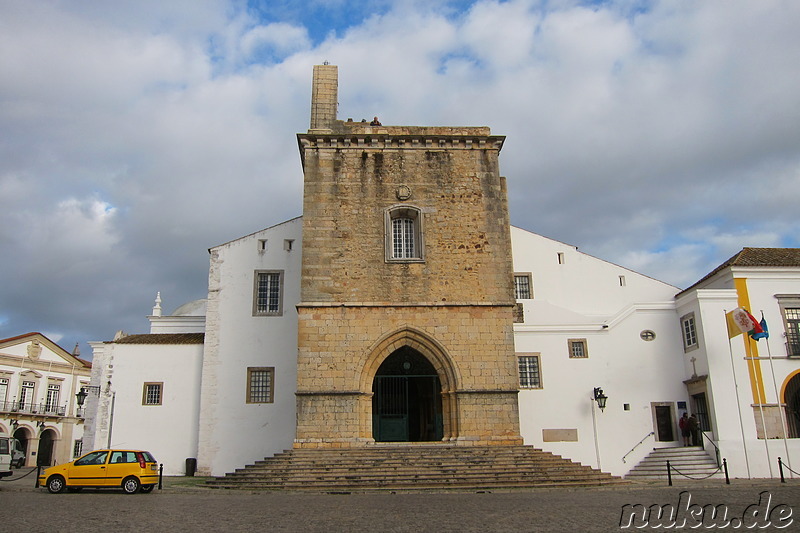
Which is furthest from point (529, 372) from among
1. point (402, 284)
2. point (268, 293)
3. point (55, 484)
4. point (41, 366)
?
point (41, 366)

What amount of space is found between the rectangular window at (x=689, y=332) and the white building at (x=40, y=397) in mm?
36569

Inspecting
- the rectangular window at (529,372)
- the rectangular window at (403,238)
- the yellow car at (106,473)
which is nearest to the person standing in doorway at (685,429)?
the rectangular window at (529,372)

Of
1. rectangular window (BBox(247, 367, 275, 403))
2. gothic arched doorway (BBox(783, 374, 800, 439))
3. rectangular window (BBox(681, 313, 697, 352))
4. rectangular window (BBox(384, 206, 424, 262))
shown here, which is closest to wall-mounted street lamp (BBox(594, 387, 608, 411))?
rectangular window (BBox(681, 313, 697, 352))

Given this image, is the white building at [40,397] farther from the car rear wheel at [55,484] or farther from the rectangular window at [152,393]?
the car rear wheel at [55,484]

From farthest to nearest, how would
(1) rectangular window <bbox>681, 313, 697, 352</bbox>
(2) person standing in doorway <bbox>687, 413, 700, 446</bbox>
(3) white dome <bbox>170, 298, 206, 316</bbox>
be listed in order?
1. (3) white dome <bbox>170, 298, 206, 316</bbox>
2. (1) rectangular window <bbox>681, 313, 697, 352</bbox>
3. (2) person standing in doorway <bbox>687, 413, 700, 446</bbox>

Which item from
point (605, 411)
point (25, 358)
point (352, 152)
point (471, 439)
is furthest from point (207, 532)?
point (25, 358)

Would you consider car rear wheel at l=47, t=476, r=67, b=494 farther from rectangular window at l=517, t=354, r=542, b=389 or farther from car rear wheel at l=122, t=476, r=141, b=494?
rectangular window at l=517, t=354, r=542, b=389

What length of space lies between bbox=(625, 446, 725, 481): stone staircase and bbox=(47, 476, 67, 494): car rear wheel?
55.1ft

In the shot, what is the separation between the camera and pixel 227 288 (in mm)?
26062

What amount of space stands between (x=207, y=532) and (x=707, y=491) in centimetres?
1206

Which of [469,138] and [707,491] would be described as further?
[469,138]

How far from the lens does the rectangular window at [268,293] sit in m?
25.8

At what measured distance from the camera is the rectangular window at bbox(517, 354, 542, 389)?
23.8 metres

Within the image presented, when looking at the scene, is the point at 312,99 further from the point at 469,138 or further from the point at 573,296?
the point at 573,296
